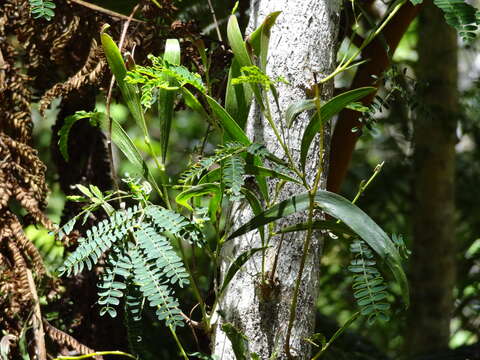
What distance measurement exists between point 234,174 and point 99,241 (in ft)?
0.69

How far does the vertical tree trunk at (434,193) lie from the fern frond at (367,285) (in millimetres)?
1350

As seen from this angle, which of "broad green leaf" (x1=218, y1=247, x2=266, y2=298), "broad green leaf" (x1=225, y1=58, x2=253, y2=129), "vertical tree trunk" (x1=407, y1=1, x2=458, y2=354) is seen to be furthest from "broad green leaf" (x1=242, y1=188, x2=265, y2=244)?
"vertical tree trunk" (x1=407, y1=1, x2=458, y2=354)

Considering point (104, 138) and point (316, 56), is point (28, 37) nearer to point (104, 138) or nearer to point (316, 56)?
point (104, 138)

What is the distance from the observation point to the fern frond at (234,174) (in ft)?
2.46

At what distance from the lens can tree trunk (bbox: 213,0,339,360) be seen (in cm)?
85

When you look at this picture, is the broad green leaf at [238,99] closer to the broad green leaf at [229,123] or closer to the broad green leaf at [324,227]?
the broad green leaf at [229,123]

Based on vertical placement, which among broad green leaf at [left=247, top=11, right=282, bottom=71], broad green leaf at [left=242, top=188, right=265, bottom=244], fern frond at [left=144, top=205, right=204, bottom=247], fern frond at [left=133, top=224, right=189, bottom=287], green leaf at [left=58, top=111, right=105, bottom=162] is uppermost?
broad green leaf at [left=247, top=11, right=282, bottom=71]

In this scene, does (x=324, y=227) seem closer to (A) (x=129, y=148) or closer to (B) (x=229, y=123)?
(B) (x=229, y=123)

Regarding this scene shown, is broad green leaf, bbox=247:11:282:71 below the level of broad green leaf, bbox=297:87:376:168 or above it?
above

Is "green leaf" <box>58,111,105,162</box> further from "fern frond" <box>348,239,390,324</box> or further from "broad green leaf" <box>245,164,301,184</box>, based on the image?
"fern frond" <box>348,239,390,324</box>

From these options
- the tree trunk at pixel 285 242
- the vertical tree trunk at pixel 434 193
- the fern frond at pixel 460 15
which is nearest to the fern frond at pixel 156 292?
the tree trunk at pixel 285 242

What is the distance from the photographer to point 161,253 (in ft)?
2.64

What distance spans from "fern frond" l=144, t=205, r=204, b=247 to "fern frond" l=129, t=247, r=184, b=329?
0.05 m

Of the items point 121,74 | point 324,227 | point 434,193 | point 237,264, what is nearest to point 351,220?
point 324,227
